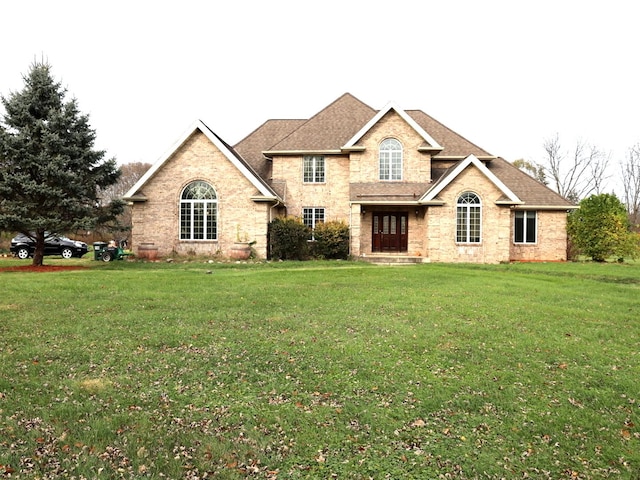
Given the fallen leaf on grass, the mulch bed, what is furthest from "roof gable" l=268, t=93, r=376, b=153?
the fallen leaf on grass

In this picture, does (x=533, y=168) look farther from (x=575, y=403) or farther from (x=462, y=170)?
(x=575, y=403)

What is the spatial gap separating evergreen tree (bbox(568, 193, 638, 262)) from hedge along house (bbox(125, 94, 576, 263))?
0.99m

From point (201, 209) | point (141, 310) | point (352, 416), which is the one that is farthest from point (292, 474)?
point (201, 209)

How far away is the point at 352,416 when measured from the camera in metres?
4.34

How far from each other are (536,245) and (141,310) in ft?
70.6

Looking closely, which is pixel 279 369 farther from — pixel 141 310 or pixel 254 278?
pixel 254 278

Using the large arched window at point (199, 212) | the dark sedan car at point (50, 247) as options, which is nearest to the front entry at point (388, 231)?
the large arched window at point (199, 212)

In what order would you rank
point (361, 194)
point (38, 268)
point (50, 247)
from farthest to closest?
point (50, 247)
point (361, 194)
point (38, 268)

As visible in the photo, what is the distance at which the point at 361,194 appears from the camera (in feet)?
75.1

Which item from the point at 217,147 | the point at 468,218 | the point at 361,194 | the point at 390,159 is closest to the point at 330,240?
the point at 361,194

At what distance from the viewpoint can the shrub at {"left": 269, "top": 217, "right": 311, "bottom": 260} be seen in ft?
68.8

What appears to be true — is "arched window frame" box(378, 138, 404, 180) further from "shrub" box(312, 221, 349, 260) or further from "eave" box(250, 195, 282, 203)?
"eave" box(250, 195, 282, 203)

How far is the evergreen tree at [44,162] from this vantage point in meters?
18.0

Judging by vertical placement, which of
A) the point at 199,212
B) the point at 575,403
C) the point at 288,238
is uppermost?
the point at 199,212
